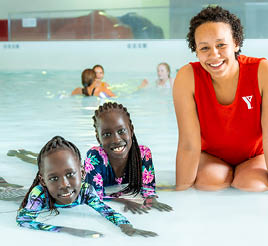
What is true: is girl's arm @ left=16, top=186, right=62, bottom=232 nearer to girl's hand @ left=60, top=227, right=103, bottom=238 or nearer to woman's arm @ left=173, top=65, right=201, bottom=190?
girl's hand @ left=60, top=227, right=103, bottom=238

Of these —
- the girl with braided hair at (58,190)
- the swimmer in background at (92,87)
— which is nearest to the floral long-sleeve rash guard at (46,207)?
the girl with braided hair at (58,190)

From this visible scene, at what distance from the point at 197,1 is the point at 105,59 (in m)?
2.83

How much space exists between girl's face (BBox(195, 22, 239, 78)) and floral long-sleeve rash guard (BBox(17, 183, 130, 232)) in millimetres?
799

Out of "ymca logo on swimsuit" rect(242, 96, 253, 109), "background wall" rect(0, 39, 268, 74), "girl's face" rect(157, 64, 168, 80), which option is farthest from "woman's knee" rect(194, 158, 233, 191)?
"background wall" rect(0, 39, 268, 74)

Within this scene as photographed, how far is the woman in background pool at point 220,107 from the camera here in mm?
2182

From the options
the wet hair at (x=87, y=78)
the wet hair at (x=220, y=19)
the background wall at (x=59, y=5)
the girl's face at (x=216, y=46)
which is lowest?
the wet hair at (x=87, y=78)

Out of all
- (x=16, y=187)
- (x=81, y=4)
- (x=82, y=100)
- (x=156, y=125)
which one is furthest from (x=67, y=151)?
(x=81, y=4)

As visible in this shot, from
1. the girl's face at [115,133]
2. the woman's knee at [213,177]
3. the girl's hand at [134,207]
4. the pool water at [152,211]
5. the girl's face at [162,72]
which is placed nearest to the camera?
the pool water at [152,211]

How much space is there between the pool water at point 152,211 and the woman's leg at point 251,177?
5cm

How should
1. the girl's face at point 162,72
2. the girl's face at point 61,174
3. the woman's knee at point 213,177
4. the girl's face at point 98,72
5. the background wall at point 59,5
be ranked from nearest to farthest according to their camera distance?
the girl's face at point 61,174 < the woman's knee at point 213,177 < the girl's face at point 98,72 < the girl's face at point 162,72 < the background wall at point 59,5

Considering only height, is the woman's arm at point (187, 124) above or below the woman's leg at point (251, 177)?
above

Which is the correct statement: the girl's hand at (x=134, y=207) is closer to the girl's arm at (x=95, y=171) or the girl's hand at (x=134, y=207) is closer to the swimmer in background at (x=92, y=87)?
the girl's arm at (x=95, y=171)

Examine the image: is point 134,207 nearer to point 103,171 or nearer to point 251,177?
point 103,171

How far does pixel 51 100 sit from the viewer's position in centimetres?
641
